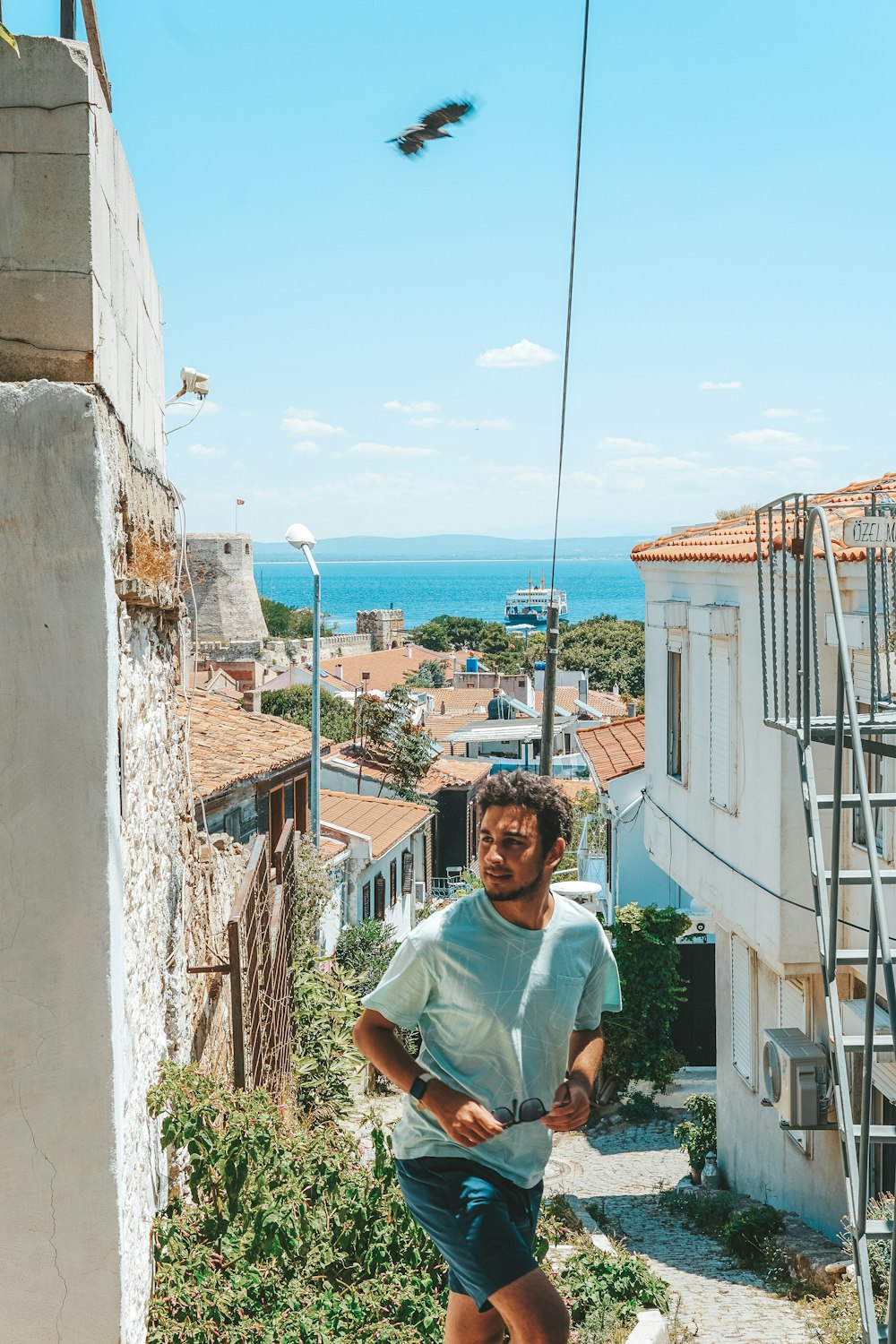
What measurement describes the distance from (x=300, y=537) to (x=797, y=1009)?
703 cm

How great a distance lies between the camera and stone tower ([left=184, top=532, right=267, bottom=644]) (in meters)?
66.8

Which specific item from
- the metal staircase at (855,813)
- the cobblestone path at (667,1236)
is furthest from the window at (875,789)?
the cobblestone path at (667,1236)

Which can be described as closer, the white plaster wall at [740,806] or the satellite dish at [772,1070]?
the satellite dish at [772,1070]

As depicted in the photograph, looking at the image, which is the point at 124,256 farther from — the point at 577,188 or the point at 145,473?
the point at 577,188

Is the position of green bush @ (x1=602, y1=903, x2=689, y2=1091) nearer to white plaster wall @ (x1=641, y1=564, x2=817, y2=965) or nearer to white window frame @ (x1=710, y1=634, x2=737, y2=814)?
white plaster wall @ (x1=641, y1=564, x2=817, y2=965)

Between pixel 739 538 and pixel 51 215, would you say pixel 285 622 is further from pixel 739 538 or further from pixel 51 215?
pixel 51 215

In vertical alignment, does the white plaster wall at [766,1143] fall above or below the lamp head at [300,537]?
below

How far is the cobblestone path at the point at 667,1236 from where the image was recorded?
7812 millimetres

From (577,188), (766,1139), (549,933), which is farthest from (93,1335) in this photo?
(766,1139)

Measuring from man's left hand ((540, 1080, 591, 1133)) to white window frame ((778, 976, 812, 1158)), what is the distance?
8.36 metres

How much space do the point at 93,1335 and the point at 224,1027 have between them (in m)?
3.28

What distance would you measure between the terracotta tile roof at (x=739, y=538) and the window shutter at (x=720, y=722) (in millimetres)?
921

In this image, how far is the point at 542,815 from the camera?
9.89ft

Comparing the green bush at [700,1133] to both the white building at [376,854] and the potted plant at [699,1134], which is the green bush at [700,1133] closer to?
the potted plant at [699,1134]
